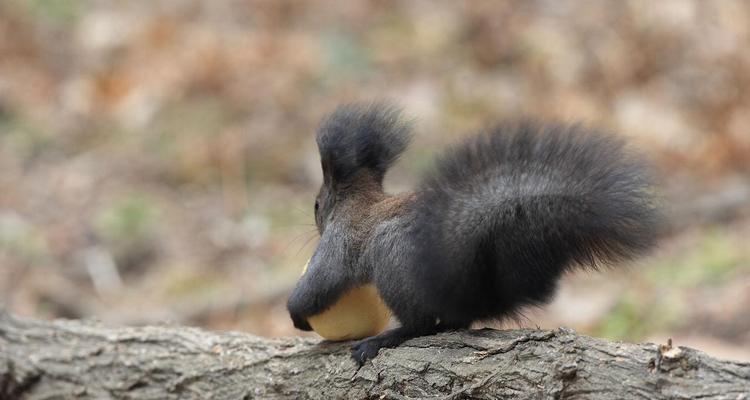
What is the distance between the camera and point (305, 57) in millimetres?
10422

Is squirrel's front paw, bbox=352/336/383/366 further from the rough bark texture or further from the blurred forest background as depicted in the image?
the blurred forest background

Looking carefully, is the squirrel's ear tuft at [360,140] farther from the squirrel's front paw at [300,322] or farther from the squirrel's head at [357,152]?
the squirrel's front paw at [300,322]

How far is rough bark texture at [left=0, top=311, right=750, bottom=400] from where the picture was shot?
2627mm

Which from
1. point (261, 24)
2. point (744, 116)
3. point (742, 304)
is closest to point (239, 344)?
point (742, 304)

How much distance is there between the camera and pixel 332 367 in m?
3.40

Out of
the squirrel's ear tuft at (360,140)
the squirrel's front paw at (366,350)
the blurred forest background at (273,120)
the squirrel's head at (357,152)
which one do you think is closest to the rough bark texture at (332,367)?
the squirrel's front paw at (366,350)

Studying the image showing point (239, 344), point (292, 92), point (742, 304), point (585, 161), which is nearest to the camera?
point (585, 161)

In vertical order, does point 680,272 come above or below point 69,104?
below

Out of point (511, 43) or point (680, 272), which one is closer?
point (680, 272)

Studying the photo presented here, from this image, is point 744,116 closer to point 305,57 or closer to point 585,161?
point 305,57

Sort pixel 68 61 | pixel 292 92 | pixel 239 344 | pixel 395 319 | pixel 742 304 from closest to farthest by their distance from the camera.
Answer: pixel 395 319
pixel 239 344
pixel 742 304
pixel 292 92
pixel 68 61

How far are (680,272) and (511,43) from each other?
174 inches

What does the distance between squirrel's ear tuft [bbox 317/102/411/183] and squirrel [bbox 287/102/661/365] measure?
283 millimetres

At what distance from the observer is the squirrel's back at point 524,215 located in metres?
2.71
